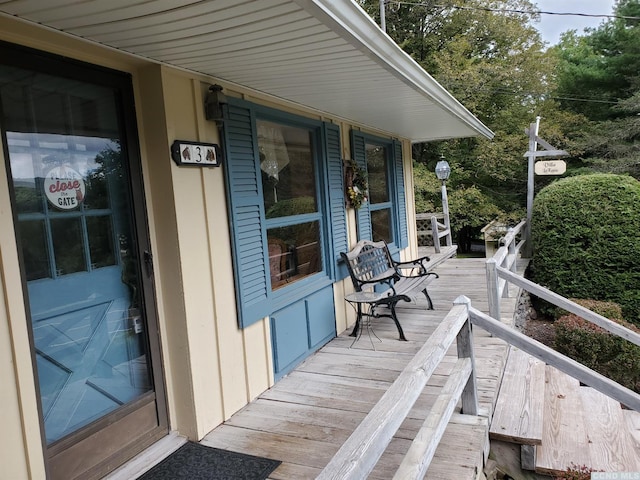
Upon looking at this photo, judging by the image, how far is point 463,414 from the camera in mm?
2508

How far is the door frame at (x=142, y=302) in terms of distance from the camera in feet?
5.78

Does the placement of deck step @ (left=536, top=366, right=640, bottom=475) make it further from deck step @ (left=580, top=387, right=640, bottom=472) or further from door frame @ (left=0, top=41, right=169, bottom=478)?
door frame @ (left=0, top=41, right=169, bottom=478)

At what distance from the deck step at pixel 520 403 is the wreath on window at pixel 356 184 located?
6.63 ft

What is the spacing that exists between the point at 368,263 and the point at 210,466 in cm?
270

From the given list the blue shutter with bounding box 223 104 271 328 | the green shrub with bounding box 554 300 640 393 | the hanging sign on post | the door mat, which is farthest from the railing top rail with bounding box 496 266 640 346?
the hanging sign on post

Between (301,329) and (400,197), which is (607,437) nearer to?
(301,329)

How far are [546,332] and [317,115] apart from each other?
4.53 metres

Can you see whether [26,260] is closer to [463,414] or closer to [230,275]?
[230,275]

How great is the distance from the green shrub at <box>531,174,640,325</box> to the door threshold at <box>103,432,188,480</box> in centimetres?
619

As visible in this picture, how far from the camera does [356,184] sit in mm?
4570

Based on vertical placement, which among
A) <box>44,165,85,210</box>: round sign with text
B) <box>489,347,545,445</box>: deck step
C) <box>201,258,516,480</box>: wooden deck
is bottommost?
<box>489,347,545,445</box>: deck step

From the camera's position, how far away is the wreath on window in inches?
176

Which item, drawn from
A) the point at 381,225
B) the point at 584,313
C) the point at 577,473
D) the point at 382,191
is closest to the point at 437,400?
the point at 577,473

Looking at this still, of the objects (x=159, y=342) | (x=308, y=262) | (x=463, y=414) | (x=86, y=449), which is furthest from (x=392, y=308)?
(x=86, y=449)
